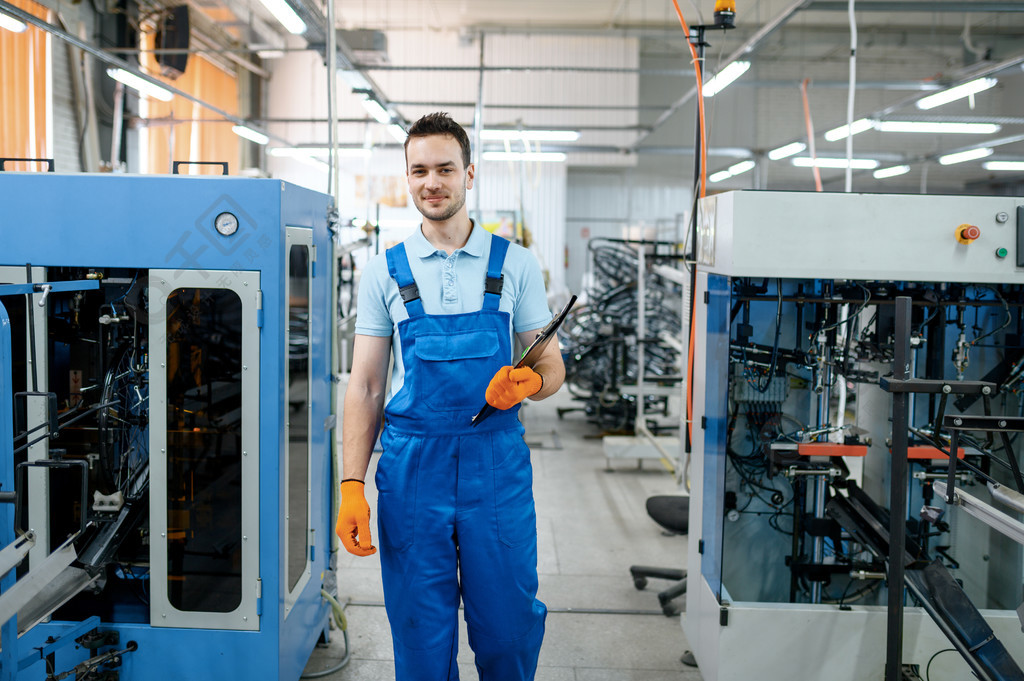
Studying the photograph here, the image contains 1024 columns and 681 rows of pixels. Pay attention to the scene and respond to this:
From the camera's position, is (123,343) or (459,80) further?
(459,80)

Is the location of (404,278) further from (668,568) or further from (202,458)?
(668,568)

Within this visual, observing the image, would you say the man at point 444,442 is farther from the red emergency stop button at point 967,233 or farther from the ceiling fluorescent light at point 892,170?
the ceiling fluorescent light at point 892,170

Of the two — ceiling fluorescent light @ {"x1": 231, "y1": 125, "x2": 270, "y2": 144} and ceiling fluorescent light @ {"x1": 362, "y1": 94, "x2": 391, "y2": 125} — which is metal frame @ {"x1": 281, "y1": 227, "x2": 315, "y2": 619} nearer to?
ceiling fluorescent light @ {"x1": 362, "y1": 94, "x2": 391, "y2": 125}

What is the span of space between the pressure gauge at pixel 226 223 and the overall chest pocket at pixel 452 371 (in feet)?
2.52

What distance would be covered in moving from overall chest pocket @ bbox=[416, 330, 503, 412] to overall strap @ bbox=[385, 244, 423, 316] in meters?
0.07

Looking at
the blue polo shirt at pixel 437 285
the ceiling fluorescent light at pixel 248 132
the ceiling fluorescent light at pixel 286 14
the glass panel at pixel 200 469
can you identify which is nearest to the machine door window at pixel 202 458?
the glass panel at pixel 200 469

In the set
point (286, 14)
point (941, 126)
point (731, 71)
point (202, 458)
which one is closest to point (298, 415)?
point (202, 458)

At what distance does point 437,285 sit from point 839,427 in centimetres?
146

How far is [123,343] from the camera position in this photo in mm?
2457

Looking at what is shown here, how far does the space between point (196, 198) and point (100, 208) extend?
274 millimetres

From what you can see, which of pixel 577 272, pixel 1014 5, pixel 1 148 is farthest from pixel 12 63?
pixel 577 272

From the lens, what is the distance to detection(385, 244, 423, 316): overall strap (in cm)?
184

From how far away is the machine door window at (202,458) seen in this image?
2.27 m

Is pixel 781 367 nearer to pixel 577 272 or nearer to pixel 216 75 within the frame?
pixel 216 75
